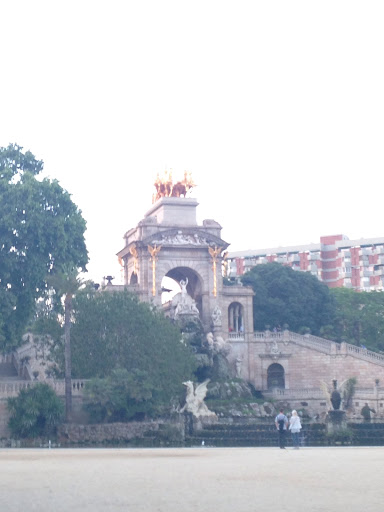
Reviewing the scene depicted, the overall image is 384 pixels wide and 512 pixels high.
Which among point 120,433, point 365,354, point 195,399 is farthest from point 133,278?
point 120,433

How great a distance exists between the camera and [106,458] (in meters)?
33.0

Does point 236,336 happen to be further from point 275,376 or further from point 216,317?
point 275,376

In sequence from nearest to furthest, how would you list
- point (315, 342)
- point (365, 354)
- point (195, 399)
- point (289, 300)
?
point (195, 399)
point (365, 354)
point (315, 342)
point (289, 300)

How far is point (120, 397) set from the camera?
5681cm

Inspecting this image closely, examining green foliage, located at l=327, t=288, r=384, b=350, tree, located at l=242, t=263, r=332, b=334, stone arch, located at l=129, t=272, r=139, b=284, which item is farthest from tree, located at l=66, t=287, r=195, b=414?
tree, located at l=242, t=263, r=332, b=334

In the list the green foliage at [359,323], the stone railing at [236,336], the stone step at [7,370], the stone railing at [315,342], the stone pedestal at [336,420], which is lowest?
the stone pedestal at [336,420]

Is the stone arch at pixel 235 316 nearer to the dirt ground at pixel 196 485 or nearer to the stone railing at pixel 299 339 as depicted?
the stone railing at pixel 299 339

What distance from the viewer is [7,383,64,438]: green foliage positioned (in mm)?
54469

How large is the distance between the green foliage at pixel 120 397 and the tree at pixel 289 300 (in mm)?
41471

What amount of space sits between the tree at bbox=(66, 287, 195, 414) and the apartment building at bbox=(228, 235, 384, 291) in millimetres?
89813

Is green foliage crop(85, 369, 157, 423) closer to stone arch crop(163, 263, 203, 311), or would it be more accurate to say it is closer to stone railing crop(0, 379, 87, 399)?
stone railing crop(0, 379, 87, 399)

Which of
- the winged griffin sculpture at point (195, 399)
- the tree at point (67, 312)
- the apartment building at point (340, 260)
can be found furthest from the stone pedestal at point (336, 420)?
the apartment building at point (340, 260)

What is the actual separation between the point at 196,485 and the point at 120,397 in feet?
116

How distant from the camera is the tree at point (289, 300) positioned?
10031cm
